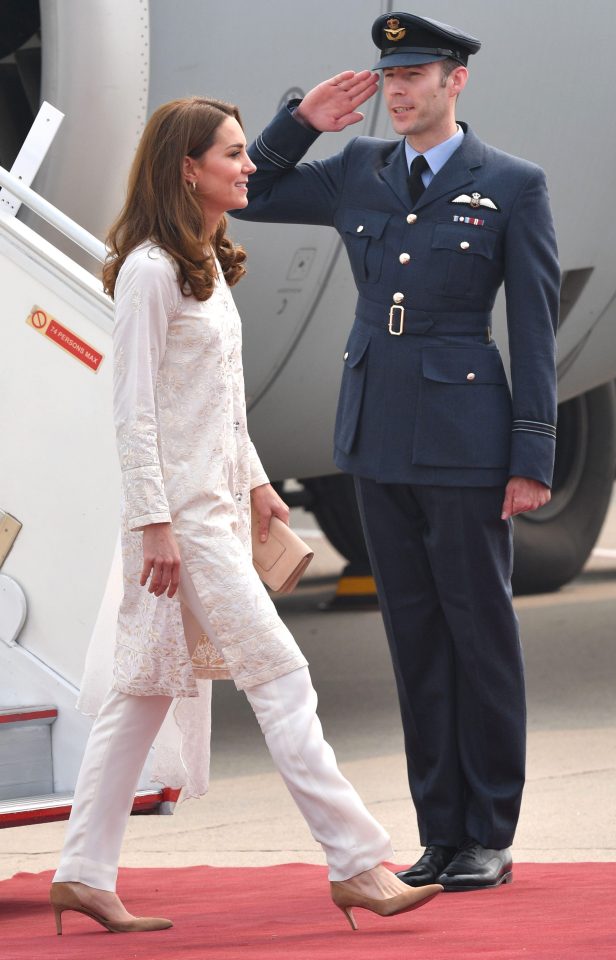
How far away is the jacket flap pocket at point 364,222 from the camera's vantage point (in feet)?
11.5

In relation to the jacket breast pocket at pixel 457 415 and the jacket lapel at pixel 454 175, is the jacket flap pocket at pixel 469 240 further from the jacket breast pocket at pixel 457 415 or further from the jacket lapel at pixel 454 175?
the jacket breast pocket at pixel 457 415

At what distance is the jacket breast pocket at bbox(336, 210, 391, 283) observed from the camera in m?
3.50

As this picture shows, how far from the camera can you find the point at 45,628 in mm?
3799

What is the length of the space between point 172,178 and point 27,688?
1283 millimetres

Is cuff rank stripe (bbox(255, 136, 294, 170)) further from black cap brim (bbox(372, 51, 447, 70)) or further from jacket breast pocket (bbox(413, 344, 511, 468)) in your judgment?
jacket breast pocket (bbox(413, 344, 511, 468))

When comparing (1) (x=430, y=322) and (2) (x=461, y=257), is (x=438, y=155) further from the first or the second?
(1) (x=430, y=322)

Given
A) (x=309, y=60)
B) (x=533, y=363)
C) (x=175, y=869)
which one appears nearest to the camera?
(x=533, y=363)

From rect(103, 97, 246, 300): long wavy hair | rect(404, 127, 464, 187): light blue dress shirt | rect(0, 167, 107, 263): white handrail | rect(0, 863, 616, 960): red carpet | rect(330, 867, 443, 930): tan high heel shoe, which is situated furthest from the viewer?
rect(0, 167, 107, 263): white handrail

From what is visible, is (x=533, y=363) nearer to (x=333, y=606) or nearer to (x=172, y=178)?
(x=172, y=178)

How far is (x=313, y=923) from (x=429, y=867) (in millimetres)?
442

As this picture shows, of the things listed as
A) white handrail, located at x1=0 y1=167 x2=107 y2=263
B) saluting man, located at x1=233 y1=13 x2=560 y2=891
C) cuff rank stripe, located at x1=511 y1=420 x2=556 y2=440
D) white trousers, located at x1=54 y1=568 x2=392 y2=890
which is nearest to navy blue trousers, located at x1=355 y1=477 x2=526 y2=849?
saluting man, located at x1=233 y1=13 x2=560 y2=891

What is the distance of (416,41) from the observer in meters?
3.38

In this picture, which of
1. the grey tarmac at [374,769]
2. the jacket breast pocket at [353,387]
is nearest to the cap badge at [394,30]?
the jacket breast pocket at [353,387]

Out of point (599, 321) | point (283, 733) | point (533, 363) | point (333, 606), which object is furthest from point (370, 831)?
point (333, 606)
